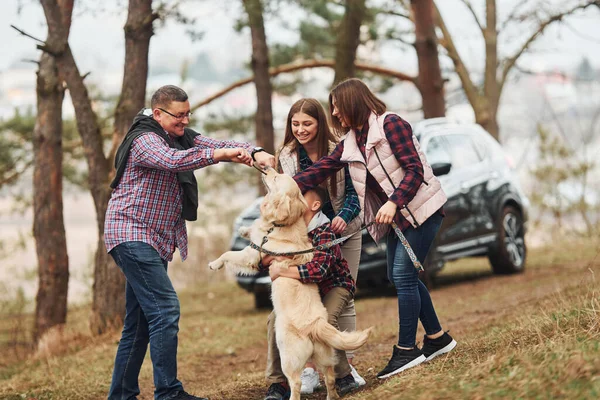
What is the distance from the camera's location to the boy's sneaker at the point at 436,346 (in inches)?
217

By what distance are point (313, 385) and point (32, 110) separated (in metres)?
13.1

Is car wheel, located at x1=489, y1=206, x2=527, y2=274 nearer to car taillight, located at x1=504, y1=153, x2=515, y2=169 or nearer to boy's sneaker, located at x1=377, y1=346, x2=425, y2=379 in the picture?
car taillight, located at x1=504, y1=153, x2=515, y2=169

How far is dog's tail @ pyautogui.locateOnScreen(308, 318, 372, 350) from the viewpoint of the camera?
4.57 meters

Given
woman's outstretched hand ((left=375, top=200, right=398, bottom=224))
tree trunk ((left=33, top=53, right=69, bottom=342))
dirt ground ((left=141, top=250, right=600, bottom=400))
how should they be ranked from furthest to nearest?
tree trunk ((left=33, top=53, right=69, bottom=342)) → dirt ground ((left=141, top=250, right=600, bottom=400)) → woman's outstretched hand ((left=375, top=200, right=398, bottom=224))

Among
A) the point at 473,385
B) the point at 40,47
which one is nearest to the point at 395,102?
the point at 40,47

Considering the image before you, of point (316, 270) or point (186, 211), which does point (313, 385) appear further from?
point (186, 211)

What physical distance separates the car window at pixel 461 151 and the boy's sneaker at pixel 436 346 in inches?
221

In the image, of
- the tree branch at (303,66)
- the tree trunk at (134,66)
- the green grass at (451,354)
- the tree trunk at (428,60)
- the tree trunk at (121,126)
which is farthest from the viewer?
the tree branch at (303,66)

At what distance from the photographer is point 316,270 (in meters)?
4.86

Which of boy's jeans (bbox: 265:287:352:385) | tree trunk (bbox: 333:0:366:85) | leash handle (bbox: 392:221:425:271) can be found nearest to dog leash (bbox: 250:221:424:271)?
leash handle (bbox: 392:221:425:271)

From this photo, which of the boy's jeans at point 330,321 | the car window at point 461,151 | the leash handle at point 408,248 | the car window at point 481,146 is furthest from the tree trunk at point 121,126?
the leash handle at point 408,248

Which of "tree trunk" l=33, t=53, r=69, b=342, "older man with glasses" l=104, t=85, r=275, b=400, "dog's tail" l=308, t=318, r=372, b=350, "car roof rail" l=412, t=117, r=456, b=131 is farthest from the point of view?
"tree trunk" l=33, t=53, r=69, b=342

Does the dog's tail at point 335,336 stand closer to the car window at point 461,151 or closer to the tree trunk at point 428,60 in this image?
the car window at point 461,151

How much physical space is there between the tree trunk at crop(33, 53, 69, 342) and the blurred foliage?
12780 mm
